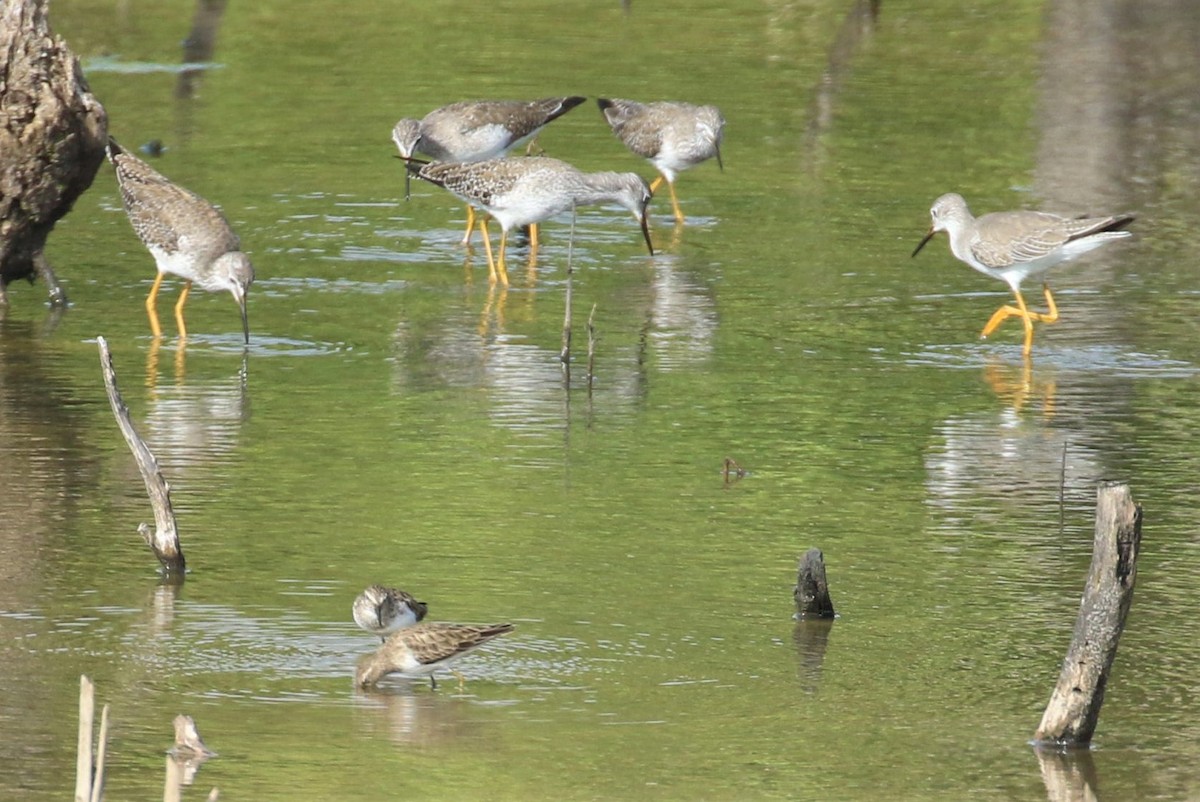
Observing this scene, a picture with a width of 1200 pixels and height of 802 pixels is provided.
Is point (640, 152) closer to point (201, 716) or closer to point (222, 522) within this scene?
point (222, 522)

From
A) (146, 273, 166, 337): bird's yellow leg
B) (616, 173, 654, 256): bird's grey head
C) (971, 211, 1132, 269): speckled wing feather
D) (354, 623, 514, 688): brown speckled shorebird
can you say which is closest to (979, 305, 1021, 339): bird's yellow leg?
(971, 211, 1132, 269): speckled wing feather

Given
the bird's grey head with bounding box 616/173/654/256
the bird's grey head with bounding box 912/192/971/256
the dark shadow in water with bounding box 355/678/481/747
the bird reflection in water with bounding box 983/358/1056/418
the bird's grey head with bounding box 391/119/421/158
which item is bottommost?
the dark shadow in water with bounding box 355/678/481/747

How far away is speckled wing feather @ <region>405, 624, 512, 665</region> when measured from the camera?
9.37 metres

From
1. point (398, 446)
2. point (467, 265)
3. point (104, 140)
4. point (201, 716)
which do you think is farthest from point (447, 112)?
point (201, 716)

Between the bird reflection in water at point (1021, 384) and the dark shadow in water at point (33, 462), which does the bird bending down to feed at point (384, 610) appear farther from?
the bird reflection in water at point (1021, 384)

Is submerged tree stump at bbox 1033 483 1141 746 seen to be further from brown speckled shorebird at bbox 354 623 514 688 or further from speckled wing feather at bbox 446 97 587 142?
speckled wing feather at bbox 446 97 587 142

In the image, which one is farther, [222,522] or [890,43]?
[890,43]

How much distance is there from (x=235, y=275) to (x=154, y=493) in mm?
5396

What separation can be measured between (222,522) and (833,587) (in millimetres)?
3330

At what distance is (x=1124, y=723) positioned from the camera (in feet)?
30.8

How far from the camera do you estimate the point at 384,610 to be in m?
9.77

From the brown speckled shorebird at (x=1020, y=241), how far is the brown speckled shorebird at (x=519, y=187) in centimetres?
330

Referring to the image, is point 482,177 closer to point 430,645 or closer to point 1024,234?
point 1024,234

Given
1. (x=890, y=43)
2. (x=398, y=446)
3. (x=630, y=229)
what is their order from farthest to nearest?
(x=890, y=43)
(x=630, y=229)
(x=398, y=446)
